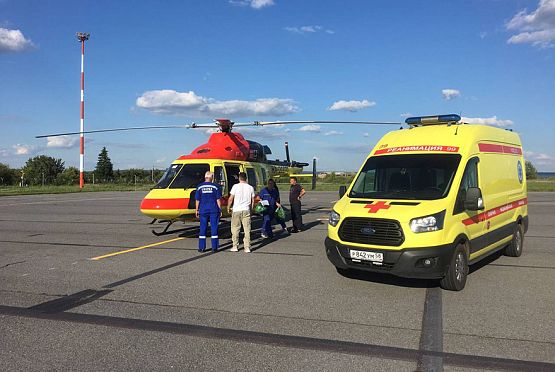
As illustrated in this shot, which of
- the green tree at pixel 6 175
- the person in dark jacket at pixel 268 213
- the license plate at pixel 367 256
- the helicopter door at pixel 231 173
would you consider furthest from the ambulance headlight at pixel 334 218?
the green tree at pixel 6 175

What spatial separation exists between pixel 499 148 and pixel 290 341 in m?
6.06

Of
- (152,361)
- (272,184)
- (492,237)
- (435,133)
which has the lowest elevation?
(152,361)

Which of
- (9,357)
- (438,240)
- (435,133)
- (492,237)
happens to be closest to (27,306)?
(9,357)

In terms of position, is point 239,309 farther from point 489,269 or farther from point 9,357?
point 489,269

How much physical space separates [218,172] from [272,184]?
152cm

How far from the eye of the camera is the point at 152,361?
4.07 m

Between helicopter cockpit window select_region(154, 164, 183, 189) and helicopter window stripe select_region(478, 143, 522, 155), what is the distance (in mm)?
7411

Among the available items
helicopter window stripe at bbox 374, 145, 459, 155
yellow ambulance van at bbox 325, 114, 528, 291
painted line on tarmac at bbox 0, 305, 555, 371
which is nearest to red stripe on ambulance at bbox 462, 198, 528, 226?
yellow ambulance van at bbox 325, 114, 528, 291

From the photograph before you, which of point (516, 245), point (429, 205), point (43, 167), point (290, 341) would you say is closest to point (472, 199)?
point (429, 205)

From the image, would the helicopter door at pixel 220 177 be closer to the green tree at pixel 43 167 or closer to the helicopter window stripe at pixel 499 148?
the helicopter window stripe at pixel 499 148

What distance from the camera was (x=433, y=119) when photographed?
8.36m

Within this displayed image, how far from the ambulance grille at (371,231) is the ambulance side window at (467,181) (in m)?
0.98

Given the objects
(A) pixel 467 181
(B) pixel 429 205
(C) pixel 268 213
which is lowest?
(C) pixel 268 213

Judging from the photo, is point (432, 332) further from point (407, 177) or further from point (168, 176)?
point (168, 176)
